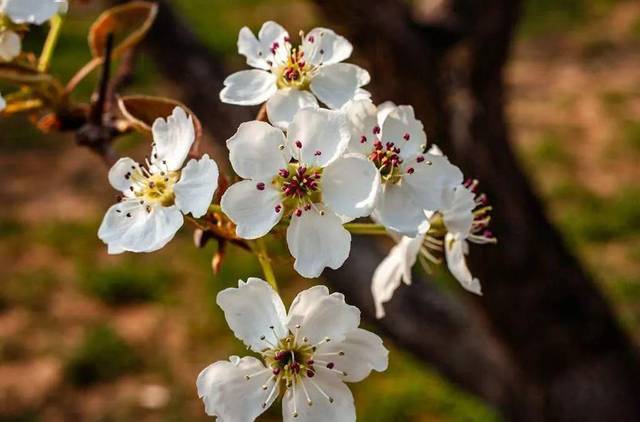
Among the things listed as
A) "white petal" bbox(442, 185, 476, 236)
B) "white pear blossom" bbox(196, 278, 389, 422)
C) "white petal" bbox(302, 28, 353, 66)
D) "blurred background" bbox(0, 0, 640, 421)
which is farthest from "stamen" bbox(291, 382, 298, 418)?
"blurred background" bbox(0, 0, 640, 421)

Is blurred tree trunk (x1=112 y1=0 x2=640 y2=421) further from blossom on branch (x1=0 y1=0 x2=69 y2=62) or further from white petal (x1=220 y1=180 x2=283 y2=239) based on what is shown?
white petal (x1=220 y1=180 x2=283 y2=239)

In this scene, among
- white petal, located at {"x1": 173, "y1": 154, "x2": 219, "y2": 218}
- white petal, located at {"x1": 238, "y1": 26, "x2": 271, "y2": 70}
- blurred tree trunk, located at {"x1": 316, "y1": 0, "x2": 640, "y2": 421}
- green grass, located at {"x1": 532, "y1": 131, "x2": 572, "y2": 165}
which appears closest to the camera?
white petal, located at {"x1": 173, "y1": 154, "x2": 219, "y2": 218}

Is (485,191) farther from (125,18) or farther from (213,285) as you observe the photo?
(213,285)

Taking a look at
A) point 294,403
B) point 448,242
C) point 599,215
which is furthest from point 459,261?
point 599,215

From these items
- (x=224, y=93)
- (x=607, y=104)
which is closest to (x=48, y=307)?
(x=224, y=93)

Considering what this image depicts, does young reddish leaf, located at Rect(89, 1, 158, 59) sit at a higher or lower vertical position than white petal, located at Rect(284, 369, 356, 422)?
higher

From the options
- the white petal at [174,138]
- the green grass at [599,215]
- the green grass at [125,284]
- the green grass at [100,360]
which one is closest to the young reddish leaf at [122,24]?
the white petal at [174,138]
